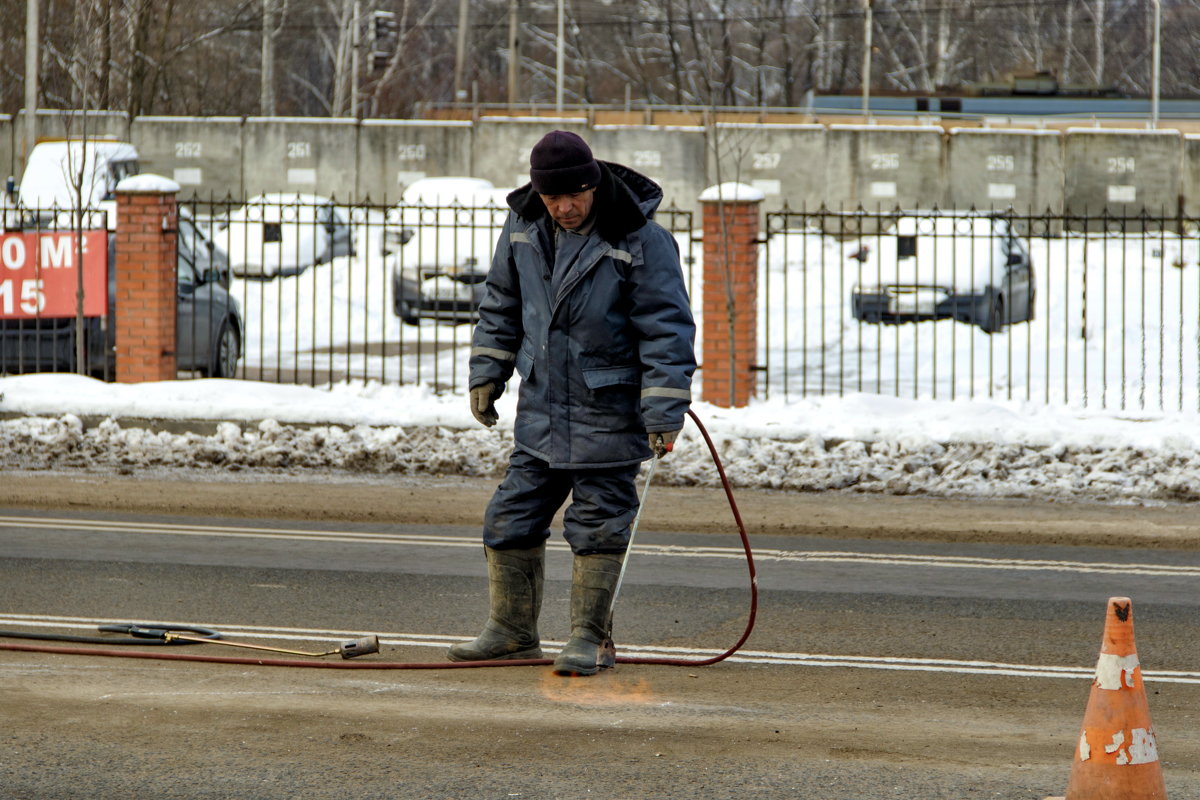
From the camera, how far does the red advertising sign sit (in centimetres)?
1355

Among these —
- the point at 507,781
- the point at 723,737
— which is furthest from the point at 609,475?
the point at 507,781

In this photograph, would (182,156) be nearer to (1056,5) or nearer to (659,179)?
(659,179)

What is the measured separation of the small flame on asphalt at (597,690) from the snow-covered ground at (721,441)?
A: 504 cm

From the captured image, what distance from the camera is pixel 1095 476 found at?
1041 centimetres

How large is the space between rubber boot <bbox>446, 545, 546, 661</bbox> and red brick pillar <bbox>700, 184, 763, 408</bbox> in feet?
23.3

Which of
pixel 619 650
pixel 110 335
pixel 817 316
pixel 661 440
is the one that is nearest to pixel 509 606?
pixel 619 650

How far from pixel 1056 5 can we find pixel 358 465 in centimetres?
6991

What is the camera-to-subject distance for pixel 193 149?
35312mm

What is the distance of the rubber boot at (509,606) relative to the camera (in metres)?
5.74

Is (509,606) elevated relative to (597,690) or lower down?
elevated

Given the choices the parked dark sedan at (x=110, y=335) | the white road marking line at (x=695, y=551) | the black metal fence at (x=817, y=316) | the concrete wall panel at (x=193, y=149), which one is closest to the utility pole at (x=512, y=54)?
the concrete wall panel at (x=193, y=149)

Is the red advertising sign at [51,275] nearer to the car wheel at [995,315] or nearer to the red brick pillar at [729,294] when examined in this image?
the red brick pillar at [729,294]

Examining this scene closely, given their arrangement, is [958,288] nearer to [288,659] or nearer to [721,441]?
[721,441]

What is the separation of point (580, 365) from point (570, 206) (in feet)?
1.74
